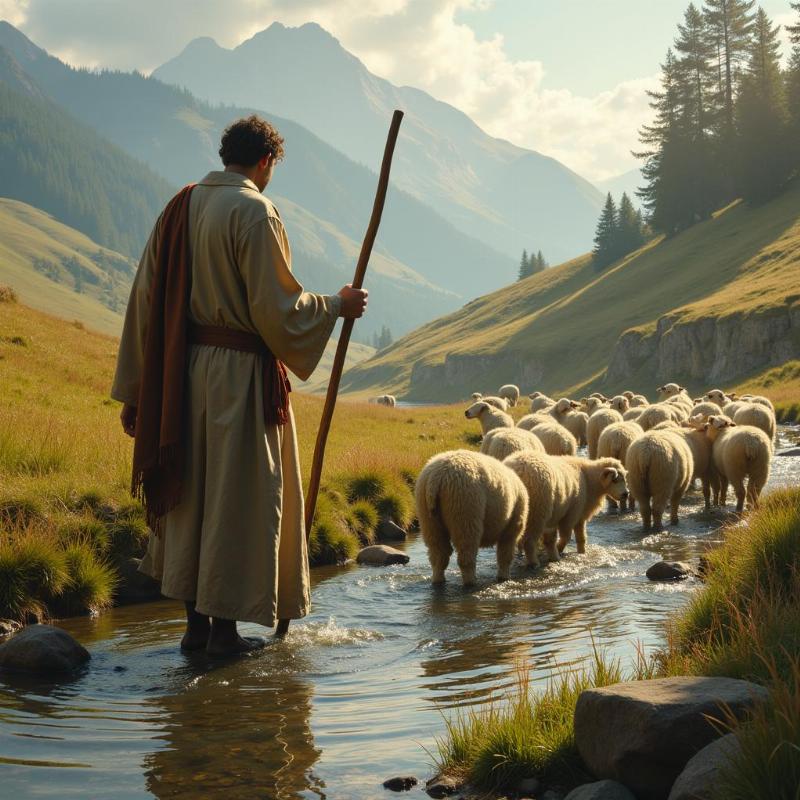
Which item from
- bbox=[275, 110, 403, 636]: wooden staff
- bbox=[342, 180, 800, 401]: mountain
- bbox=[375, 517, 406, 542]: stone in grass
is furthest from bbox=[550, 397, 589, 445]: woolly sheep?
bbox=[342, 180, 800, 401]: mountain

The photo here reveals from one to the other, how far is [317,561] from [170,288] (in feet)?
18.6

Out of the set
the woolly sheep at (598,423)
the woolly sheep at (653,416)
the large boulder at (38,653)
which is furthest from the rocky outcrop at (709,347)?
the large boulder at (38,653)

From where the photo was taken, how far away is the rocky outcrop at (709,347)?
52438 mm

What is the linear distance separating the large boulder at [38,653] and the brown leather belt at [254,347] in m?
2.21

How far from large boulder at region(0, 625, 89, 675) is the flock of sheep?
456cm

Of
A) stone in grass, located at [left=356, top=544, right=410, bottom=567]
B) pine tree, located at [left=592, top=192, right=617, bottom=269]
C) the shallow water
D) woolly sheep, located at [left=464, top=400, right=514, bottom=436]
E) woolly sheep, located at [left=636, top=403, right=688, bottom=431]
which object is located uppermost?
pine tree, located at [left=592, top=192, right=617, bottom=269]

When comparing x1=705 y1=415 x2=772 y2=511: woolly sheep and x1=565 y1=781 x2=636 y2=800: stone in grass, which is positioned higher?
x1=705 y1=415 x2=772 y2=511: woolly sheep

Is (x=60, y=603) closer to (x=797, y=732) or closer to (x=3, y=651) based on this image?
(x=3, y=651)

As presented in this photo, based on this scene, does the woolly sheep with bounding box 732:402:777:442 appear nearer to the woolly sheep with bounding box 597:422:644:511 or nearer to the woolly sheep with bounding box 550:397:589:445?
the woolly sheep with bounding box 550:397:589:445

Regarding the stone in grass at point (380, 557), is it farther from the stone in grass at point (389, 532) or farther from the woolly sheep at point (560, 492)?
the stone in grass at point (389, 532)

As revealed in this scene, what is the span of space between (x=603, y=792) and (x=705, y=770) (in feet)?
1.71

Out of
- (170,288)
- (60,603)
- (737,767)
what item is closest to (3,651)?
(60,603)

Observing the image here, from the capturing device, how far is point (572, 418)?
952 inches

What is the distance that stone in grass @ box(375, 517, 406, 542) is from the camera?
1396 centimetres
